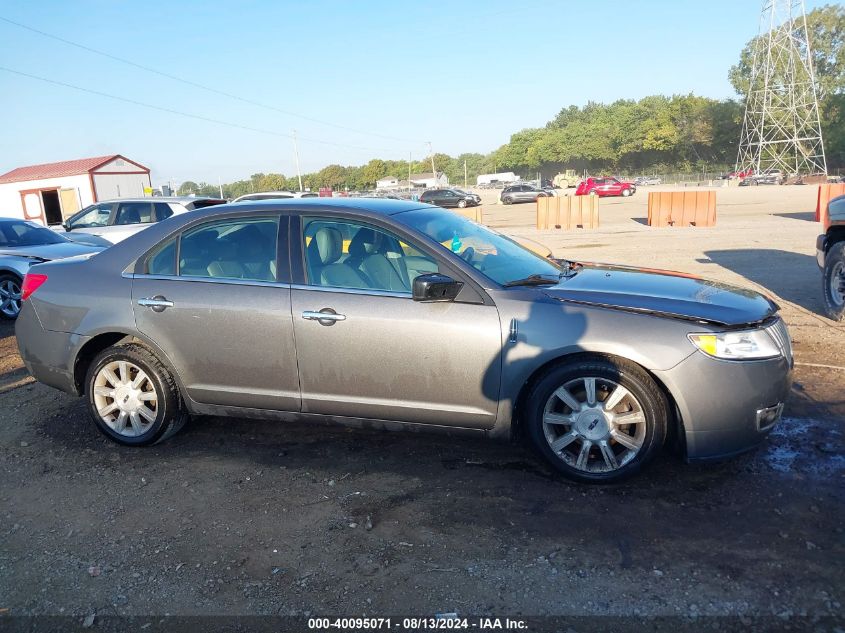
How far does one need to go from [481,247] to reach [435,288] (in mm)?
823

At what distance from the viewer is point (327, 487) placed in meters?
3.91

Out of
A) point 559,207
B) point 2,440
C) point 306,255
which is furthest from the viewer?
point 559,207

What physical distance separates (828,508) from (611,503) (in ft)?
3.55

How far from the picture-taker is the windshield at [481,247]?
13.6 feet

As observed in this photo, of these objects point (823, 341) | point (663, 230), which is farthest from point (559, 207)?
point (823, 341)

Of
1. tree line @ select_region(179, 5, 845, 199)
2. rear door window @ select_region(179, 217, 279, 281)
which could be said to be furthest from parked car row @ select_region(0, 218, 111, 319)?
tree line @ select_region(179, 5, 845, 199)

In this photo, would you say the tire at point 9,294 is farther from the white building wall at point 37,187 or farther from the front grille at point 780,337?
the white building wall at point 37,187

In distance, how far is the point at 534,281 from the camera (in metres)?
4.09

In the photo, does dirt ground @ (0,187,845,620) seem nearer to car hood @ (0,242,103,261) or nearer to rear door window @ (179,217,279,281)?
rear door window @ (179,217,279,281)

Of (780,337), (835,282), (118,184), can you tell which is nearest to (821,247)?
(835,282)

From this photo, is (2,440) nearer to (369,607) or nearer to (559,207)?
(369,607)

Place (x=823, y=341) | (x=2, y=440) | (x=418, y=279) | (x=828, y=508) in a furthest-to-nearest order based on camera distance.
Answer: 1. (x=823, y=341)
2. (x=2, y=440)
3. (x=418, y=279)
4. (x=828, y=508)

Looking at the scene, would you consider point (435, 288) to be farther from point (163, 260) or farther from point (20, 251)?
point (20, 251)

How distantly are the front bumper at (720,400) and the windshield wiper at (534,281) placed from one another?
91 cm
